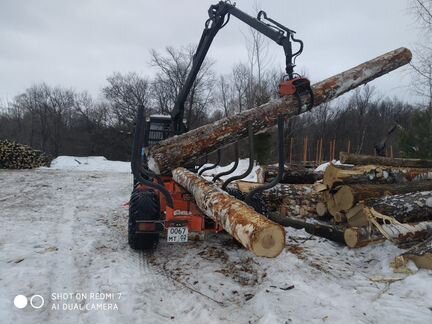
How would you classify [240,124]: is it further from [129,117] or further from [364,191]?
[129,117]

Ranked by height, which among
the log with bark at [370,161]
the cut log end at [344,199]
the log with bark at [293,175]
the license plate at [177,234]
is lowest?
Result: the license plate at [177,234]

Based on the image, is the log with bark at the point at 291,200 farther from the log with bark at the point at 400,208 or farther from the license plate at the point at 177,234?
the license plate at the point at 177,234

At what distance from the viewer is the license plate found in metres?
5.17

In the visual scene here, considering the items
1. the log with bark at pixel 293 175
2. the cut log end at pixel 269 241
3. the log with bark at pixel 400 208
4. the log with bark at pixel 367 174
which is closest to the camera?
the cut log end at pixel 269 241

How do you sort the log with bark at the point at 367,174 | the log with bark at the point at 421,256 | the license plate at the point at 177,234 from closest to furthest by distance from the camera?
the log with bark at the point at 421,256 < the license plate at the point at 177,234 < the log with bark at the point at 367,174

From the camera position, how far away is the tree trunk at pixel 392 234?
550 centimetres

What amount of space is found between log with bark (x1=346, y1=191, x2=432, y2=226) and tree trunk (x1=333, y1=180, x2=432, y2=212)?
13cm

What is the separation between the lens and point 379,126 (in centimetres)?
5294

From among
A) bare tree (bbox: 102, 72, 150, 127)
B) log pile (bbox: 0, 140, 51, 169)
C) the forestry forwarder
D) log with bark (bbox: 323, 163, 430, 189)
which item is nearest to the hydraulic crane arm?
the forestry forwarder

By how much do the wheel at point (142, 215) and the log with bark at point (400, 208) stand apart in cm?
332

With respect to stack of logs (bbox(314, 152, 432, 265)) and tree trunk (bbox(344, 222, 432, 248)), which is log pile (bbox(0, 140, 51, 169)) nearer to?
stack of logs (bbox(314, 152, 432, 265))

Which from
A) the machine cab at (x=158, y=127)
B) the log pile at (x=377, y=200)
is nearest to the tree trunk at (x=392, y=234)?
the log pile at (x=377, y=200)

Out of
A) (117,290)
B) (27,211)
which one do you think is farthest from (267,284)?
(27,211)

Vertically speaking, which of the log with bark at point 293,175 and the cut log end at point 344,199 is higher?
the log with bark at point 293,175
